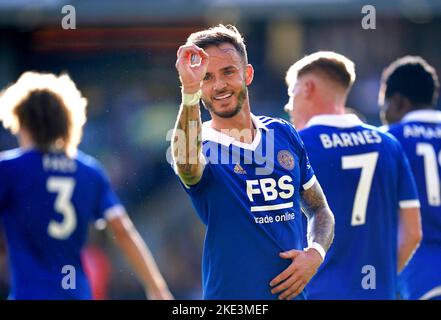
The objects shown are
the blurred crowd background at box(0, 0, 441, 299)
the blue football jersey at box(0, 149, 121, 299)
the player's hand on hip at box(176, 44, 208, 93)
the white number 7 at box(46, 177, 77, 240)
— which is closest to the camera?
the player's hand on hip at box(176, 44, 208, 93)

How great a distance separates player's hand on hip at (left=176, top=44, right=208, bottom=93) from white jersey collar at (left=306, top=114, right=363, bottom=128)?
5.64 feet

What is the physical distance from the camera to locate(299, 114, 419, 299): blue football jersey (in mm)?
5598

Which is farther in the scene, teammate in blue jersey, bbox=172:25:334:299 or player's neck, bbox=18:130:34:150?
player's neck, bbox=18:130:34:150

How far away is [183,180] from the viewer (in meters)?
4.23

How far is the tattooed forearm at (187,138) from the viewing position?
4.08m

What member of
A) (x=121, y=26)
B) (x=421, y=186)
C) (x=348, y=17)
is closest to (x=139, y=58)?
(x=121, y=26)

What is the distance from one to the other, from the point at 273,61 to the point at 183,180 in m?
11.3

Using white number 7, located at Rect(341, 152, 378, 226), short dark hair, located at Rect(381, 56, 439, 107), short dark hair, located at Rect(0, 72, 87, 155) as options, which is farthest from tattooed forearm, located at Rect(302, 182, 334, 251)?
short dark hair, located at Rect(381, 56, 439, 107)

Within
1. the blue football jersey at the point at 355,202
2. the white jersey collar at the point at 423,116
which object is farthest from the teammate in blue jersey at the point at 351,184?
the white jersey collar at the point at 423,116

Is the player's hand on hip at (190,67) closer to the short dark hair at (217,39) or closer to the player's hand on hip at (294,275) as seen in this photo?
the short dark hair at (217,39)

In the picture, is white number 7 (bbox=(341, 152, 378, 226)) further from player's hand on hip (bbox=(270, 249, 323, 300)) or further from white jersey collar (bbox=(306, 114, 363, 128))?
player's hand on hip (bbox=(270, 249, 323, 300))

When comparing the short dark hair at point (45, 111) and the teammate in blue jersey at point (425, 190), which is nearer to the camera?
the short dark hair at point (45, 111)

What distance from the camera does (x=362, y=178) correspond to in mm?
5664
